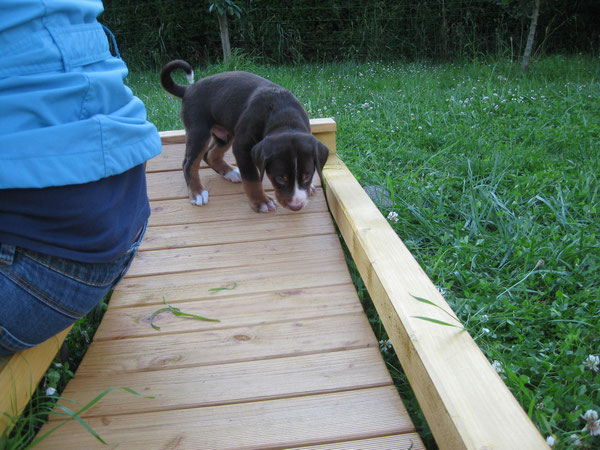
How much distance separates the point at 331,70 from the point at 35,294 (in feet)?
23.1

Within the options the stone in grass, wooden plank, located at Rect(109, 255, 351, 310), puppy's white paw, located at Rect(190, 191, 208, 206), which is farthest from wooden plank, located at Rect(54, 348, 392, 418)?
puppy's white paw, located at Rect(190, 191, 208, 206)

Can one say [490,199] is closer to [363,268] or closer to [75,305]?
[363,268]

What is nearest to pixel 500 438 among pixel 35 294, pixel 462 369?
pixel 462 369

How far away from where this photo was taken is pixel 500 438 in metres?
1.15

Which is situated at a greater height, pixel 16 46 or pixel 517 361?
pixel 16 46

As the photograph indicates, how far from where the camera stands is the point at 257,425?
5.20 ft

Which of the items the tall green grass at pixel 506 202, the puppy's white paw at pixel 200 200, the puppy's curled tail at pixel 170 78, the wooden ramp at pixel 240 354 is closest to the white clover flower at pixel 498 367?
the tall green grass at pixel 506 202

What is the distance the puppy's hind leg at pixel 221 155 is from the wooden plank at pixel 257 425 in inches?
85.8

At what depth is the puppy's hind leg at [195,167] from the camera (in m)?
3.23

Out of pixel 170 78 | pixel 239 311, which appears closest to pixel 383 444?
pixel 239 311

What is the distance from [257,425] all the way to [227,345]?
0.45m

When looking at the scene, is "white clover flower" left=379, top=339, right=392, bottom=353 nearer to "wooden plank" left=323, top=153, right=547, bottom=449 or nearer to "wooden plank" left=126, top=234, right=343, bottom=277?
"wooden plank" left=323, top=153, right=547, bottom=449

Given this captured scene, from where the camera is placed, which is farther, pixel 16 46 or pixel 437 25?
pixel 437 25

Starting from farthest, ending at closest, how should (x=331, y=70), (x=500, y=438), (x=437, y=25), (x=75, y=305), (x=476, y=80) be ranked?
(x=437, y=25) → (x=331, y=70) → (x=476, y=80) → (x=75, y=305) → (x=500, y=438)
